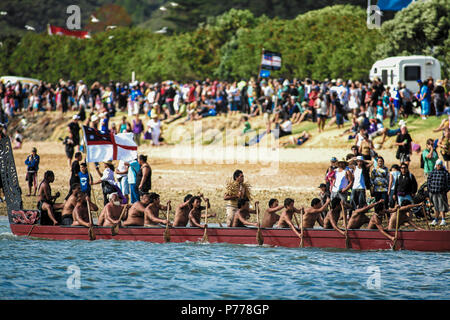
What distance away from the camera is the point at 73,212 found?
2284cm

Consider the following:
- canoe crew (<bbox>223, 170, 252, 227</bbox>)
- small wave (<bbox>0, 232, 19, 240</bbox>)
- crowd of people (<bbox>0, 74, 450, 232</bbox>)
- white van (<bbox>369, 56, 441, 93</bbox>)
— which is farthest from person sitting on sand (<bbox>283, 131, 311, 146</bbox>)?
small wave (<bbox>0, 232, 19, 240</bbox>)

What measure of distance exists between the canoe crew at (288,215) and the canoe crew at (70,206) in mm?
5682

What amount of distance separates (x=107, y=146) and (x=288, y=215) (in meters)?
5.82

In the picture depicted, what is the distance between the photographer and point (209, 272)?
20.6 meters

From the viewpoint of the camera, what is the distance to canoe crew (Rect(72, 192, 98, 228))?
22.7m

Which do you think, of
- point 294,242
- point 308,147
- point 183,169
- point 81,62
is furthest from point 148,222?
point 81,62

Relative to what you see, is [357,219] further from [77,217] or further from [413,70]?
[413,70]

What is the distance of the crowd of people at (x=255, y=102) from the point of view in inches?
1415

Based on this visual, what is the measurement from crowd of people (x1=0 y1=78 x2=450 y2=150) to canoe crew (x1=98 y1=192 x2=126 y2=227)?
12.1m

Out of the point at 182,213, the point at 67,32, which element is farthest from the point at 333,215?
the point at 67,32

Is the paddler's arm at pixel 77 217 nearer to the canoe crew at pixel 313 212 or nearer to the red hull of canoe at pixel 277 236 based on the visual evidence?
the red hull of canoe at pixel 277 236

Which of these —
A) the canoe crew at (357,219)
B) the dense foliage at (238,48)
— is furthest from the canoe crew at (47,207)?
the dense foliage at (238,48)

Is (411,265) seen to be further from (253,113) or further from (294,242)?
(253,113)

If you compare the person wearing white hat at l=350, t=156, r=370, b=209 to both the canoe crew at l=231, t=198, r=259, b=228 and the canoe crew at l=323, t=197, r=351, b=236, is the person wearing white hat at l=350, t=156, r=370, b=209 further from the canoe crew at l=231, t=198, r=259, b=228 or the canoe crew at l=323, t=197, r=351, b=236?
the canoe crew at l=231, t=198, r=259, b=228
